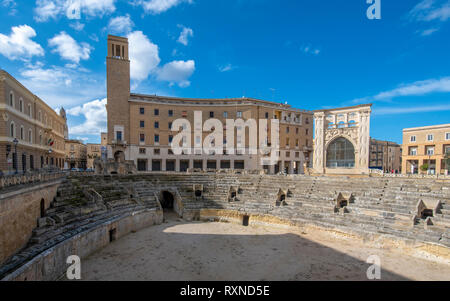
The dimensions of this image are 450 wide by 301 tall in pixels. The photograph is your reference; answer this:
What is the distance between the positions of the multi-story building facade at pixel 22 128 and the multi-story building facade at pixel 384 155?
73361 millimetres

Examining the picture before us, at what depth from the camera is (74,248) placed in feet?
41.0

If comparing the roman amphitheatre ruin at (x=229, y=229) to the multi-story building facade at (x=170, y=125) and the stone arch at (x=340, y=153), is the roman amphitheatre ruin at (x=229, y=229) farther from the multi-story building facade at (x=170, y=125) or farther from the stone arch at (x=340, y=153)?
the multi-story building facade at (x=170, y=125)

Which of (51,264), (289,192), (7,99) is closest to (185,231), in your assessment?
(51,264)

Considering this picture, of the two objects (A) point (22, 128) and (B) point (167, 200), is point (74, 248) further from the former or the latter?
(A) point (22, 128)

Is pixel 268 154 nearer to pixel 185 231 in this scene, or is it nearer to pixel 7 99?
pixel 185 231

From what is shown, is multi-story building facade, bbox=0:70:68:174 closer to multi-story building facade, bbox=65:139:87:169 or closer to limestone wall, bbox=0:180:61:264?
limestone wall, bbox=0:180:61:264

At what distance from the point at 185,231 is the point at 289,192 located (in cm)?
1199

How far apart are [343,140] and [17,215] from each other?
35471 millimetres

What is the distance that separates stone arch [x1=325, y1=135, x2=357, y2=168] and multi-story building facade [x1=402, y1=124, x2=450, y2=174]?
37.1 ft

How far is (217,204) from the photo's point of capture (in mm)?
24391

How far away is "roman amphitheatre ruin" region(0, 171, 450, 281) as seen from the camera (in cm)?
1169

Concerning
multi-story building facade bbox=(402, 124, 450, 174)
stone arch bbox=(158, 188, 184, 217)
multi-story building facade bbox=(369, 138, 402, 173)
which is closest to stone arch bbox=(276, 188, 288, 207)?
stone arch bbox=(158, 188, 184, 217)

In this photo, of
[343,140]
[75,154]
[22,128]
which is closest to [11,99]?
[22,128]

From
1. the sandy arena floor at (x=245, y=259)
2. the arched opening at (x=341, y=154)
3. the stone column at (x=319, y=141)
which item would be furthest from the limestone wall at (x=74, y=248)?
the arched opening at (x=341, y=154)
